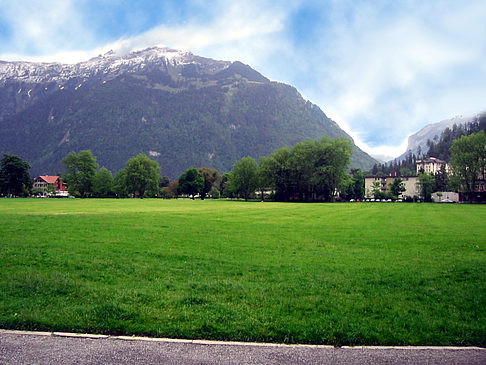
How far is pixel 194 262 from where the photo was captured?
13.9 meters

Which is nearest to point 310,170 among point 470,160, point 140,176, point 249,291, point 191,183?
point 191,183

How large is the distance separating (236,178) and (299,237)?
108m

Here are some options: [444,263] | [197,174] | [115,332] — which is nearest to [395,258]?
[444,263]

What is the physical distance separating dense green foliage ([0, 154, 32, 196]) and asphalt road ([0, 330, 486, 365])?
14587cm

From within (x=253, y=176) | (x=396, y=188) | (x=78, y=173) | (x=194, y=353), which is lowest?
(x=194, y=353)

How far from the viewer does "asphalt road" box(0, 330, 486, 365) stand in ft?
19.6

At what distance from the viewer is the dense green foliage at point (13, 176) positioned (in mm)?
124875

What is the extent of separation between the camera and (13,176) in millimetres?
126438

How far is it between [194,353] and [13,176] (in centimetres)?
14928

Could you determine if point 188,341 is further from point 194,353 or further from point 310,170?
point 310,170

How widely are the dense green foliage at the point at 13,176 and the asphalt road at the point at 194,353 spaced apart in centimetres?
14587

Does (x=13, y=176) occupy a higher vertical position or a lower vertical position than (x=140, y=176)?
lower

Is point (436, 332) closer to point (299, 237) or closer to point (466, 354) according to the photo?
point (466, 354)

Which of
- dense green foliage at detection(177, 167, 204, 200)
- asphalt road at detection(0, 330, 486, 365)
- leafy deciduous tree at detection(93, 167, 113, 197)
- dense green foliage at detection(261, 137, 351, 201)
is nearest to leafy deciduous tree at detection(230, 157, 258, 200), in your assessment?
dense green foliage at detection(261, 137, 351, 201)
